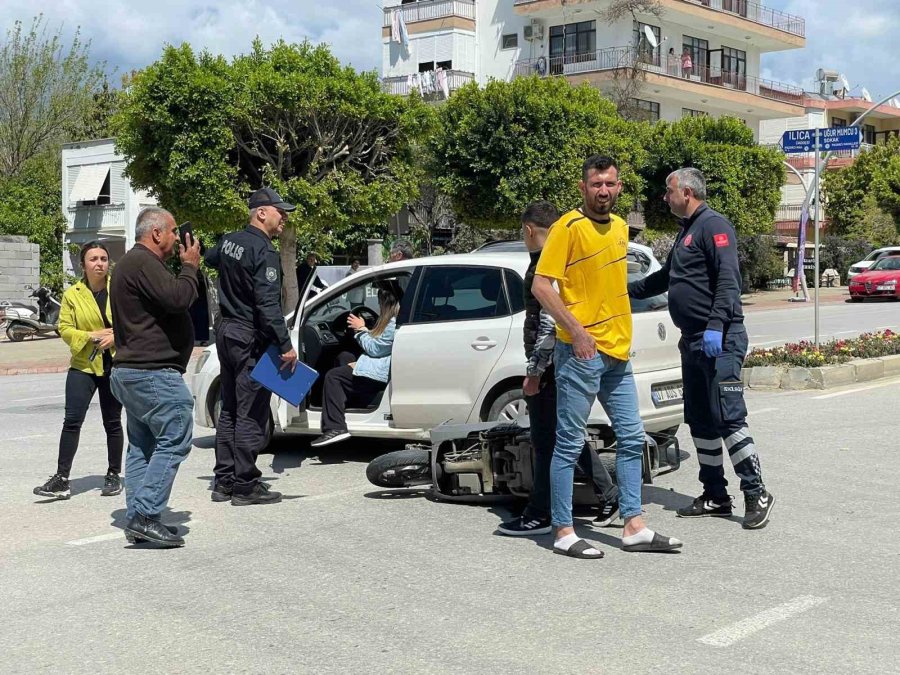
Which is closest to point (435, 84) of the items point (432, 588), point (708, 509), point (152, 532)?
point (708, 509)

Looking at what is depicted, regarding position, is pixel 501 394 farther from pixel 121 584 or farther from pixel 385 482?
pixel 121 584

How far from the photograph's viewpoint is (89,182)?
43281mm

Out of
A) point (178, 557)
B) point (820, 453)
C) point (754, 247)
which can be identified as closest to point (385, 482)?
point (178, 557)

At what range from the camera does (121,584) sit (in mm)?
5484

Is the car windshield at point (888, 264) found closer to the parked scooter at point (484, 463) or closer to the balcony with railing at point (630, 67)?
the balcony with railing at point (630, 67)

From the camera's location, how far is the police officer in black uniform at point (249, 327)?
282 inches

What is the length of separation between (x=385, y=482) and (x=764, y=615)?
128 inches

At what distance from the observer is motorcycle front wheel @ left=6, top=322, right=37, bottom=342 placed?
1062 inches

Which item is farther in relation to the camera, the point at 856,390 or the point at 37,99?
the point at 37,99

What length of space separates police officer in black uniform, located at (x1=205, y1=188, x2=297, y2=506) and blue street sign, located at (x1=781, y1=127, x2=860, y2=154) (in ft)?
32.0

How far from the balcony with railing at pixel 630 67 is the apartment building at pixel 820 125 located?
26.0ft

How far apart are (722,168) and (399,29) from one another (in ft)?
69.1

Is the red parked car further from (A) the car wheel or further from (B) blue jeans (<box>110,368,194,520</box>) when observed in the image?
(B) blue jeans (<box>110,368,194,520</box>)

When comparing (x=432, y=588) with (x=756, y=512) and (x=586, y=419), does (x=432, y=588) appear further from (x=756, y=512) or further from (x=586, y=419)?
(x=756, y=512)
